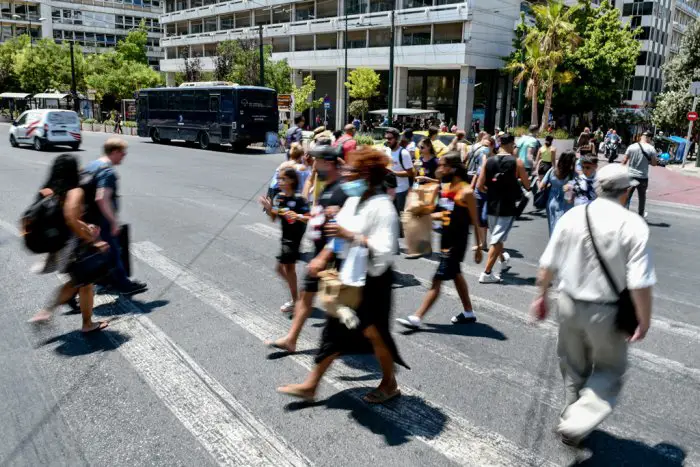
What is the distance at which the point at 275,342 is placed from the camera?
4777 millimetres

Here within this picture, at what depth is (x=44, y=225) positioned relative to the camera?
477 cm

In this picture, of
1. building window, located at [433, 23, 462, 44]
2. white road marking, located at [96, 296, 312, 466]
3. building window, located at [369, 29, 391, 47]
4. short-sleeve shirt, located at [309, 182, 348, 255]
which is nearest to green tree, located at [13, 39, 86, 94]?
building window, located at [369, 29, 391, 47]

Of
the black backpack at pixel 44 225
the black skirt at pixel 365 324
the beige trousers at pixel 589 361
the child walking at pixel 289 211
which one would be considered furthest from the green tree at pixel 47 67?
the beige trousers at pixel 589 361

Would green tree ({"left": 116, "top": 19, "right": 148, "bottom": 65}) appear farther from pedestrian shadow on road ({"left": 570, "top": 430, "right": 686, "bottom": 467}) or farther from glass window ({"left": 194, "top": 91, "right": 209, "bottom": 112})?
pedestrian shadow on road ({"left": 570, "top": 430, "right": 686, "bottom": 467})

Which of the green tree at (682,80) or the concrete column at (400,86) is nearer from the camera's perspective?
the green tree at (682,80)

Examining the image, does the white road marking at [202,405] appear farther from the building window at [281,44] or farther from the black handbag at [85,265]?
the building window at [281,44]

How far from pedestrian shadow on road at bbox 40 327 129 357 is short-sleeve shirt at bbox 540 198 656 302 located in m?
3.68

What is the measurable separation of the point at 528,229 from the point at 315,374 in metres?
7.44

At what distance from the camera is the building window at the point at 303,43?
51.0m

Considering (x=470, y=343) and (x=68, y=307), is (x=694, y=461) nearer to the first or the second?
(x=470, y=343)

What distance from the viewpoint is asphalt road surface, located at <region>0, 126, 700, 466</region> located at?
11.2 feet

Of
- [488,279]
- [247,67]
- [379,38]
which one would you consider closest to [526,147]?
[488,279]

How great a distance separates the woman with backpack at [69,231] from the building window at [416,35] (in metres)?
39.6

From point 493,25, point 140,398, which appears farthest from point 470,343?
point 493,25
